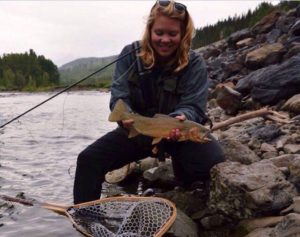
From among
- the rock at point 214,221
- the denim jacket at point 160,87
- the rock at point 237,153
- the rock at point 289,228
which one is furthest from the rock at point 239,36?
the rock at point 289,228

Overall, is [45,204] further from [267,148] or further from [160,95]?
[267,148]

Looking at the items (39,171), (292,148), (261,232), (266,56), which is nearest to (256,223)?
(261,232)

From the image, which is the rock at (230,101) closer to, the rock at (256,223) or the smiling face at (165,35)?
the smiling face at (165,35)

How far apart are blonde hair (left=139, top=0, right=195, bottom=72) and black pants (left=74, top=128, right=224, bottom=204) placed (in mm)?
831

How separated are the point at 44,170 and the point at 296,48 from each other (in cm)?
912

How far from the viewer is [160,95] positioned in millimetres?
5215

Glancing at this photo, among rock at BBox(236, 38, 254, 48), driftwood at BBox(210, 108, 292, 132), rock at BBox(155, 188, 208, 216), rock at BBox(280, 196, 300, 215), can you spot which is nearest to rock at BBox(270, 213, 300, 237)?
rock at BBox(280, 196, 300, 215)

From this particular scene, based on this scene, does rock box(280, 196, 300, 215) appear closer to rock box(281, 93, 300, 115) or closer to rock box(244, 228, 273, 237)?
rock box(244, 228, 273, 237)

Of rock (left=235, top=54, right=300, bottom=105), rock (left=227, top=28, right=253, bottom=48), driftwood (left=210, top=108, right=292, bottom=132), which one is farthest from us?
rock (left=227, top=28, right=253, bottom=48)

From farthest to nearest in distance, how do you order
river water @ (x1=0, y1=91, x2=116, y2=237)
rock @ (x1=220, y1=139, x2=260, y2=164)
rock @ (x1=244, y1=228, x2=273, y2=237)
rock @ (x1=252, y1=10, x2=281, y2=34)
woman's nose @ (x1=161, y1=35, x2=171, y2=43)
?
rock @ (x1=252, y1=10, x2=281, y2=34), rock @ (x1=220, y1=139, x2=260, y2=164), river water @ (x1=0, y1=91, x2=116, y2=237), woman's nose @ (x1=161, y1=35, x2=171, y2=43), rock @ (x1=244, y1=228, x2=273, y2=237)

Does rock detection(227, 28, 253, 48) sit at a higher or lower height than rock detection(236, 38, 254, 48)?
higher

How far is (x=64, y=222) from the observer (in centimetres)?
525

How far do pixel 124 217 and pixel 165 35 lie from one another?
1.90m

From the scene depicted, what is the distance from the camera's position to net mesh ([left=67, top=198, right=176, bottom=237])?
14.4 feet
